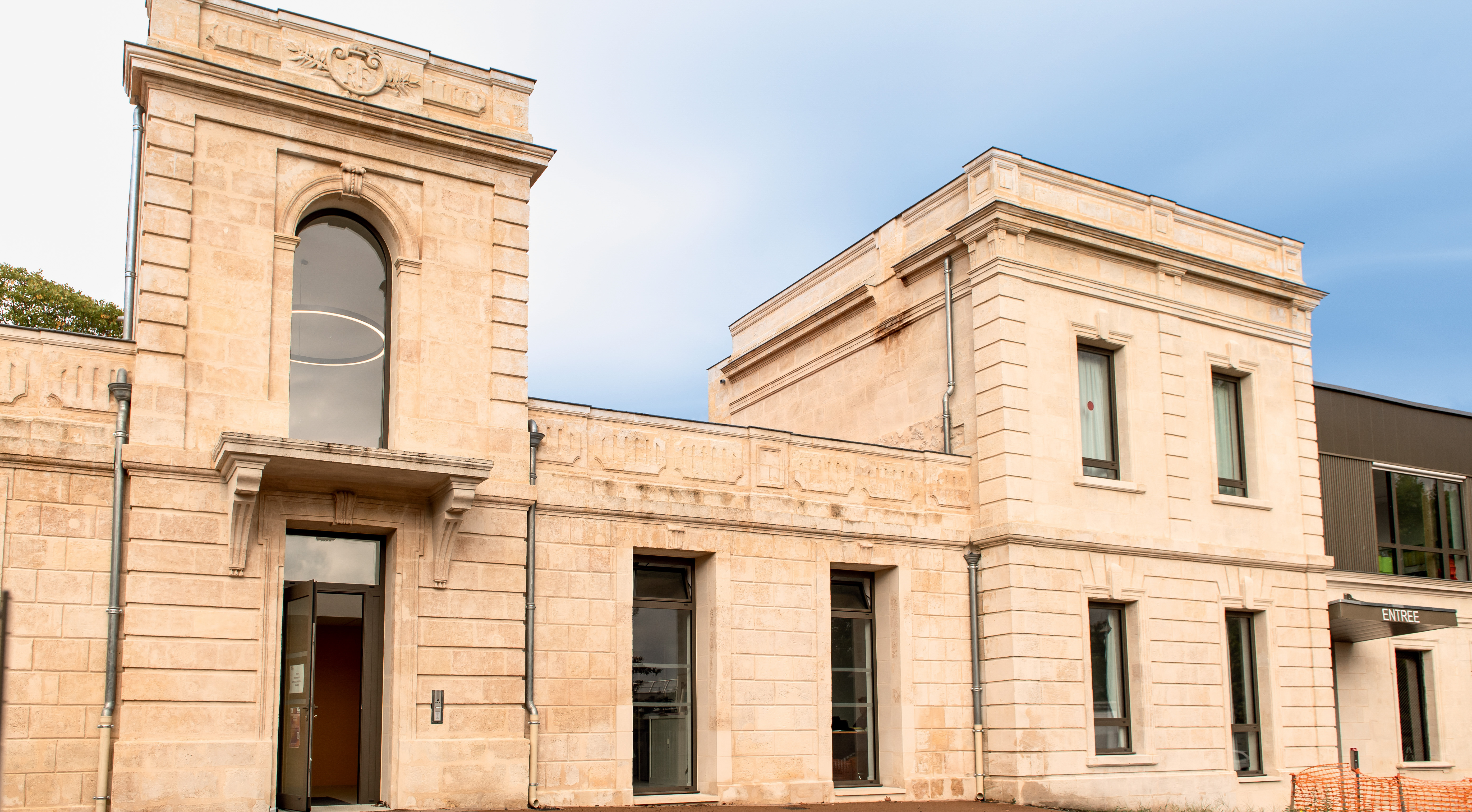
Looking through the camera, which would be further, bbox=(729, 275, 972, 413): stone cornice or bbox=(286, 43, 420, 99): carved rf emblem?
bbox=(729, 275, 972, 413): stone cornice

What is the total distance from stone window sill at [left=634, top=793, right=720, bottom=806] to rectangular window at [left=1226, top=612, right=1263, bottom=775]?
8.65 m

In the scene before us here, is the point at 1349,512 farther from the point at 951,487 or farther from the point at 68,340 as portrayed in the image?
the point at 68,340

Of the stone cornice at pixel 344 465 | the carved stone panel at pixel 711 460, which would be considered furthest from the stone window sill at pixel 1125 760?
the stone cornice at pixel 344 465

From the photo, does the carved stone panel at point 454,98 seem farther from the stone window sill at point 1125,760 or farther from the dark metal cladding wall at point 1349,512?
the dark metal cladding wall at point 1349,512

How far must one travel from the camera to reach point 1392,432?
84.4ft

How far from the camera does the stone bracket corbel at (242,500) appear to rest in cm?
1274

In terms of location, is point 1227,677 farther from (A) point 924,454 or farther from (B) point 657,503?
(B) point 657,503

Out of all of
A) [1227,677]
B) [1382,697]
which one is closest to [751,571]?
[1227,677]

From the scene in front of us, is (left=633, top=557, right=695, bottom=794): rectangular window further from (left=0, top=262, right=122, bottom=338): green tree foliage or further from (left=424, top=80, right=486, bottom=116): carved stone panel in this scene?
(left=0, top=262, right=122, bottom=338): green tree foliage

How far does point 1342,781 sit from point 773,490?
965 cm

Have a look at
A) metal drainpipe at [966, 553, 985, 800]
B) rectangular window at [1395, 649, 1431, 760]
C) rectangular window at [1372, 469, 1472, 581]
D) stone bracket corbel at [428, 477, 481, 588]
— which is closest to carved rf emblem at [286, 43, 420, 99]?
stone bracket corbel at [428, 477, 481, 588]

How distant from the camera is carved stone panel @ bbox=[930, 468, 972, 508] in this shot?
61.1 feet

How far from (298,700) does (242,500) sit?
7.77 feet

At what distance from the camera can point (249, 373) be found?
45.4 feet
